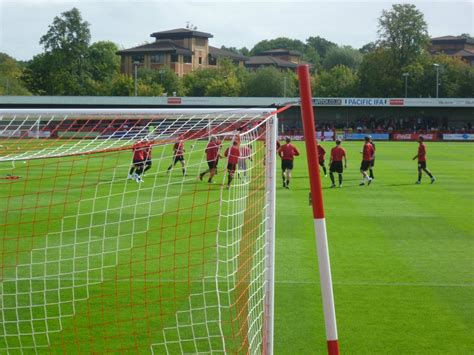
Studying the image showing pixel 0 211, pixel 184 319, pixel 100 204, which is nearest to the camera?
pixel 184 319

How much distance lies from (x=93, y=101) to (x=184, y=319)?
67.8m

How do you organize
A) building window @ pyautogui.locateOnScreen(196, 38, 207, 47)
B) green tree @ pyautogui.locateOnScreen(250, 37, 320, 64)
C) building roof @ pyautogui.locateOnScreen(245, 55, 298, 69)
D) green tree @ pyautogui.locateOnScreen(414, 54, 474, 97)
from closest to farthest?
green tree @ pyautogui.locateOnScreen(414, 54, 474, 97)
building window @ pyautogui.locateOnScreen(196, 38, 207, 47)
building roof @ pyautogui.locateOnScreen(245, 55, 298, 69)
green tree @ pyautogui.locateOnScreen(250, 37, 320, 64)

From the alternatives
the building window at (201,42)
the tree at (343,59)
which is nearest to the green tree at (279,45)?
the tree at (343,59)

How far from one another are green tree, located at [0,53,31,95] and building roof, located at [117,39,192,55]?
17052 millimetres

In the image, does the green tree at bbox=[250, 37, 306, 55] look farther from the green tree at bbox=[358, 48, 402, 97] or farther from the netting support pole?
the netting support pole

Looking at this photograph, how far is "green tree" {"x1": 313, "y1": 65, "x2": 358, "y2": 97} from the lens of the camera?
4171 inches

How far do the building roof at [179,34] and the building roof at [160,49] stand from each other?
7.68 feet

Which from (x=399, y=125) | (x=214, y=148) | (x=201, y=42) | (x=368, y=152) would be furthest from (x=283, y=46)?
(x=214, y=148)

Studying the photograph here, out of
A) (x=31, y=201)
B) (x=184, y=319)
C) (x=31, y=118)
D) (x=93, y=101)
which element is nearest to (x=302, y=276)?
(x=184, y=319)

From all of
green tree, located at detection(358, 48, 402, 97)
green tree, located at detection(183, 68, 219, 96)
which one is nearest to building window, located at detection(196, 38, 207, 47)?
green tree, located at detection(183, 68, 219, 96)

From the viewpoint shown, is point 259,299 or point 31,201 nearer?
point 259,299

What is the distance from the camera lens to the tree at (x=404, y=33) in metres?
102

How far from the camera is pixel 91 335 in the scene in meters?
9.45

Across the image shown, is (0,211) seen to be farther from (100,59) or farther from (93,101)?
(100,59)
